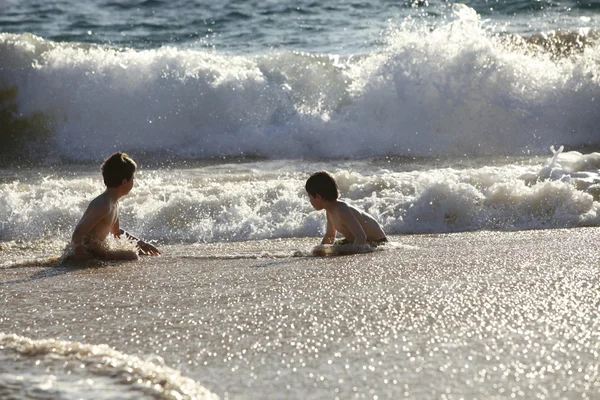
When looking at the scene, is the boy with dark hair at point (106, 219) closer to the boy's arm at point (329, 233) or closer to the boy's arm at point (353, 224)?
the boy's arm at point (329, 233)

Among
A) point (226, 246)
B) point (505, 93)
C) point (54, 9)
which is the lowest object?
point (226, 246)

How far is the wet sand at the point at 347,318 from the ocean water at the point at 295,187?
2 cm

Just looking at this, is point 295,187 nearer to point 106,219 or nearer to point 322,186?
point 322,186

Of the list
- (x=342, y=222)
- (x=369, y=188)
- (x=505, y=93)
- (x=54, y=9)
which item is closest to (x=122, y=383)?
(x=342, y=222)

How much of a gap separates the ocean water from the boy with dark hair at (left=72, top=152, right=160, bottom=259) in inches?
12.1

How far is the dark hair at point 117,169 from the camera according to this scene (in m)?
6.37

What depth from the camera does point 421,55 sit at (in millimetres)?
13430

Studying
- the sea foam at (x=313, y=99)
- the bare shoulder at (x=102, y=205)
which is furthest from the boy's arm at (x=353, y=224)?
the sea foam at (x=313, y=99)

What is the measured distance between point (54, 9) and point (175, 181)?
1236cm

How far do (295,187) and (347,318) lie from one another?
496 cm

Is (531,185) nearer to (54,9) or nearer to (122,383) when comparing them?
(122,383)

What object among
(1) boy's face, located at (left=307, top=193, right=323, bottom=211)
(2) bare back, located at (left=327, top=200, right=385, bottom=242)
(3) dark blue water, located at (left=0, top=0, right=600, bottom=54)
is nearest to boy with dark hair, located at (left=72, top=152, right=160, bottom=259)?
(1) boy's face, located at (left=307, top=193, right=323, bottom=211)

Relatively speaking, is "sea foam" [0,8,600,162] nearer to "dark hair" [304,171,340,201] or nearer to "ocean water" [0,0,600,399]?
"ocean water" [0,0,600,399]

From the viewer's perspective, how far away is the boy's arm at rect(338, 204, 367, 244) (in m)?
6.45
